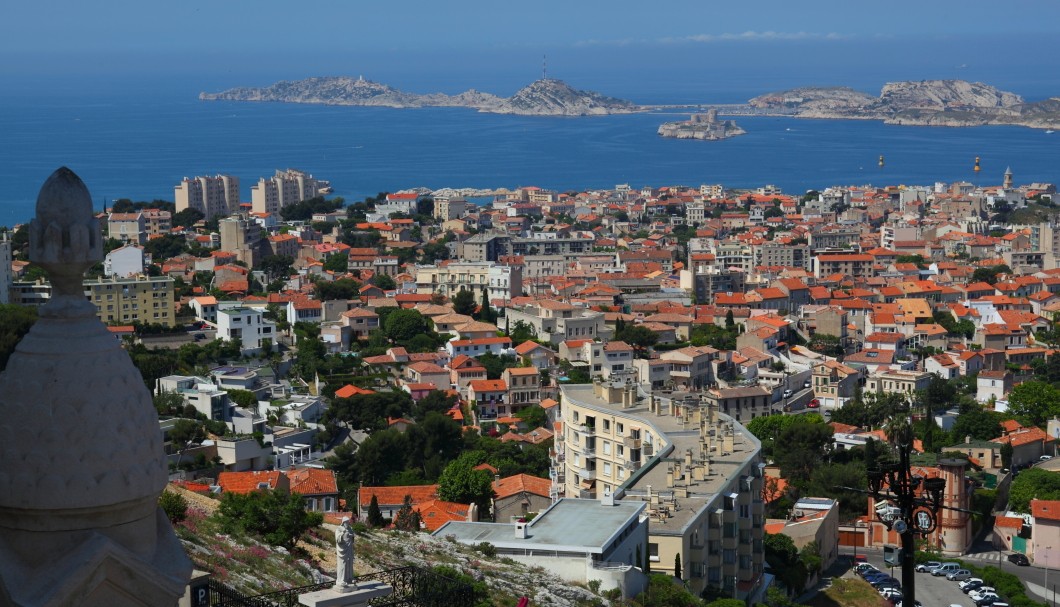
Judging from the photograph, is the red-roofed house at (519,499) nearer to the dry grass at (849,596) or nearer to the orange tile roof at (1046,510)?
the dry grass at (849,596)

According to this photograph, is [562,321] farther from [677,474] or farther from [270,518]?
[270,518]

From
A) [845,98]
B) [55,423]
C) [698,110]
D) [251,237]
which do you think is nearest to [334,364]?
[251,237]

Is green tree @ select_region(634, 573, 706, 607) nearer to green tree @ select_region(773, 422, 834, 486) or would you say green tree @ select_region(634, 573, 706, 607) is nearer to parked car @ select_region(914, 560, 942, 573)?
parked car @ select_region(914, 560, 942, 573)

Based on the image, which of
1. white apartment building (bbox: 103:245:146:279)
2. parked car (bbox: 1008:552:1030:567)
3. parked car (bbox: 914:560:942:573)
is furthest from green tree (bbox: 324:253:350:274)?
parked car (bbox: 914:560:942:573)

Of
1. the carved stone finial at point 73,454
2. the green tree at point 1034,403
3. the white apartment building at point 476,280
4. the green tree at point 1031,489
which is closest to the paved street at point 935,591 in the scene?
the green tree at point 1031,489

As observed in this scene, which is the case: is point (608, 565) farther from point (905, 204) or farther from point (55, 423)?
point (905, 204)

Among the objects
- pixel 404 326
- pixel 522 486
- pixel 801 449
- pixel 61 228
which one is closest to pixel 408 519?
pixel 522 486
